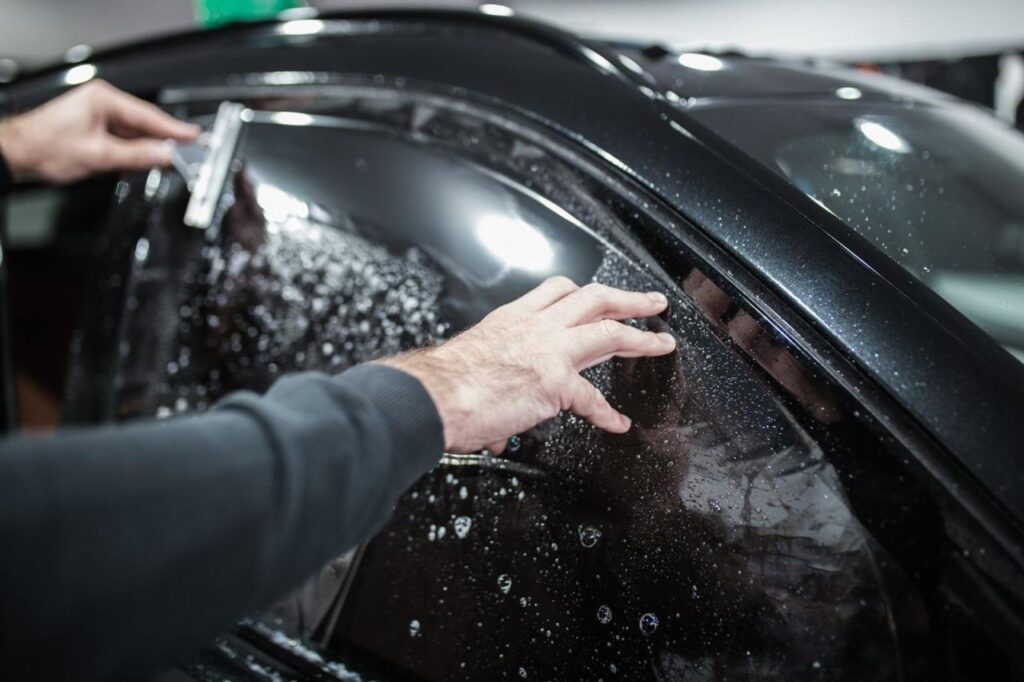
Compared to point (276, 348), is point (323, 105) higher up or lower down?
higher up

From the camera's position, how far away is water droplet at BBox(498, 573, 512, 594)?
90 cm

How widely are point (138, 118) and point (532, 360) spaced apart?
102 cm

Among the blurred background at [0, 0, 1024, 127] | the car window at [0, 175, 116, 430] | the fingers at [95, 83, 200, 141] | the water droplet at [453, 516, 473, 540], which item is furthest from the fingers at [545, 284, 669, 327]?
the blurred background at [0, 0, 1024, 127]

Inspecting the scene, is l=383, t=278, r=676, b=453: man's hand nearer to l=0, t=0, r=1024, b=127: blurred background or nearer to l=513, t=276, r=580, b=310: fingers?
l=513, t=276, r=580, b=310: fingers

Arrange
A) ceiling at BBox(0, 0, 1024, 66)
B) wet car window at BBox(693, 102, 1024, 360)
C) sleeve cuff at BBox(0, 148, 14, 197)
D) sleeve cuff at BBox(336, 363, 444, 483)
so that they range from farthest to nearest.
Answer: ceiling at BBox(0, 0, 1024, 66)
sleeve cuff at BBox(0, 148, 14, 197)
wet car window at BBox(693, 102, 1024, 360)
sleeve cuff at BBox(336, 363, 444, 483)

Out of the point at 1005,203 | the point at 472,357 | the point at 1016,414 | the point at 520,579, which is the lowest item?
the point at 520,579

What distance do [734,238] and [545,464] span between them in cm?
31

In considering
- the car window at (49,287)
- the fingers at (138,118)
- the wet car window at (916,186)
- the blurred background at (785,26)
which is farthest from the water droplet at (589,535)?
the blurred background at (785,26)

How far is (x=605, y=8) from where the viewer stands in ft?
19.1

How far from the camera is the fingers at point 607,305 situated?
859mm

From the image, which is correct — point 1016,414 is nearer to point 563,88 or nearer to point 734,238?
point 734,238

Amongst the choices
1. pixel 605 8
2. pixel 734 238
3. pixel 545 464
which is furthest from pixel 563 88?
pixel 605 8

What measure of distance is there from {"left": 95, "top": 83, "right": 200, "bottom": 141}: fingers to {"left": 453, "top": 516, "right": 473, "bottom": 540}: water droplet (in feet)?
2.75

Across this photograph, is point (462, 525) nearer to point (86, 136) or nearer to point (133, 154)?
point (133, 154)
